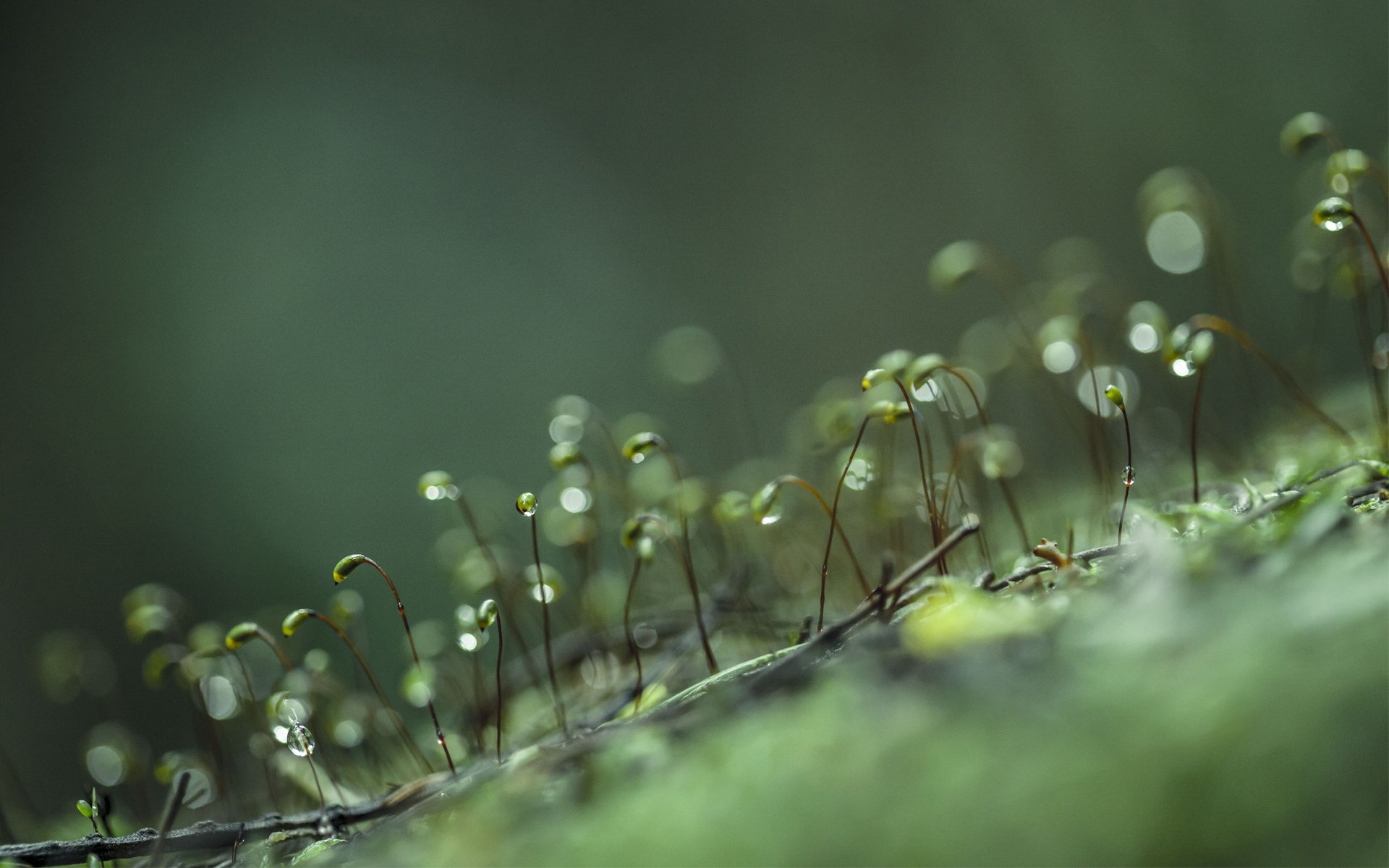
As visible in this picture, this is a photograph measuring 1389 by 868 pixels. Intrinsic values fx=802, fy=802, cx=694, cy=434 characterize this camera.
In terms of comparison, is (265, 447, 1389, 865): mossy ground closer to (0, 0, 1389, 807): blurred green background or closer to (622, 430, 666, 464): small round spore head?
(622, 430, 666, 464): small round spore head

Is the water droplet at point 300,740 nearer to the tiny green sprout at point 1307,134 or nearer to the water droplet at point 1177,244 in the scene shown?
the tiny green sprout at point 1307,134

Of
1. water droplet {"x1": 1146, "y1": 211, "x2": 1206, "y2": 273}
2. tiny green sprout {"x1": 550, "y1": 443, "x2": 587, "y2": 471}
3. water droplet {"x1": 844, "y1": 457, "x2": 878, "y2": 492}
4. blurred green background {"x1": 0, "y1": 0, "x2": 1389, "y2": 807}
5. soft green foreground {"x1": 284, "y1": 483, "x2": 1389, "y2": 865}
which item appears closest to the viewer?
soft green foreground {"x1": 284, "y1": 483, "x2": 1389, "y2": 865}

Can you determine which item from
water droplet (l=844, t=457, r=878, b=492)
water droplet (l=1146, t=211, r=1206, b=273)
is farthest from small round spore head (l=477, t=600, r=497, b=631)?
water droplet (l=1146, t=211, r=1206, b=273)

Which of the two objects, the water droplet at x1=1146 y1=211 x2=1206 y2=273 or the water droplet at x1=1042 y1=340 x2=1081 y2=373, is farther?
the water droplet at x1=1146 y1=211 x2=1206 y2=273

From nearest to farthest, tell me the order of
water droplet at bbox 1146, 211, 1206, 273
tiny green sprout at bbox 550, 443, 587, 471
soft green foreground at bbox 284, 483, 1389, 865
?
soft green foreground at bbox 284, 483, 1389, 865 < tiny green sprout at bbox 550, 443, 587, 471 < water droplet at bbox 1146, 211, 1206, 273

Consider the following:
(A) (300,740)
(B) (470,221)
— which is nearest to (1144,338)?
(A) (300,740)

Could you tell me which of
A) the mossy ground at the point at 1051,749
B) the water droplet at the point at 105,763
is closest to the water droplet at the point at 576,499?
the mossy ground at the point at 1051,749

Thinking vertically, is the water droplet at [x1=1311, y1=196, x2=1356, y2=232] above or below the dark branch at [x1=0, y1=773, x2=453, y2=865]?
above

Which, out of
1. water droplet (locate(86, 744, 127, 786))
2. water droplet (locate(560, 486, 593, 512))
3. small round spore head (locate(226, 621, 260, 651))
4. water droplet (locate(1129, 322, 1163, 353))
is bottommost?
water droplet (locate(86, 744, 127, 786))
